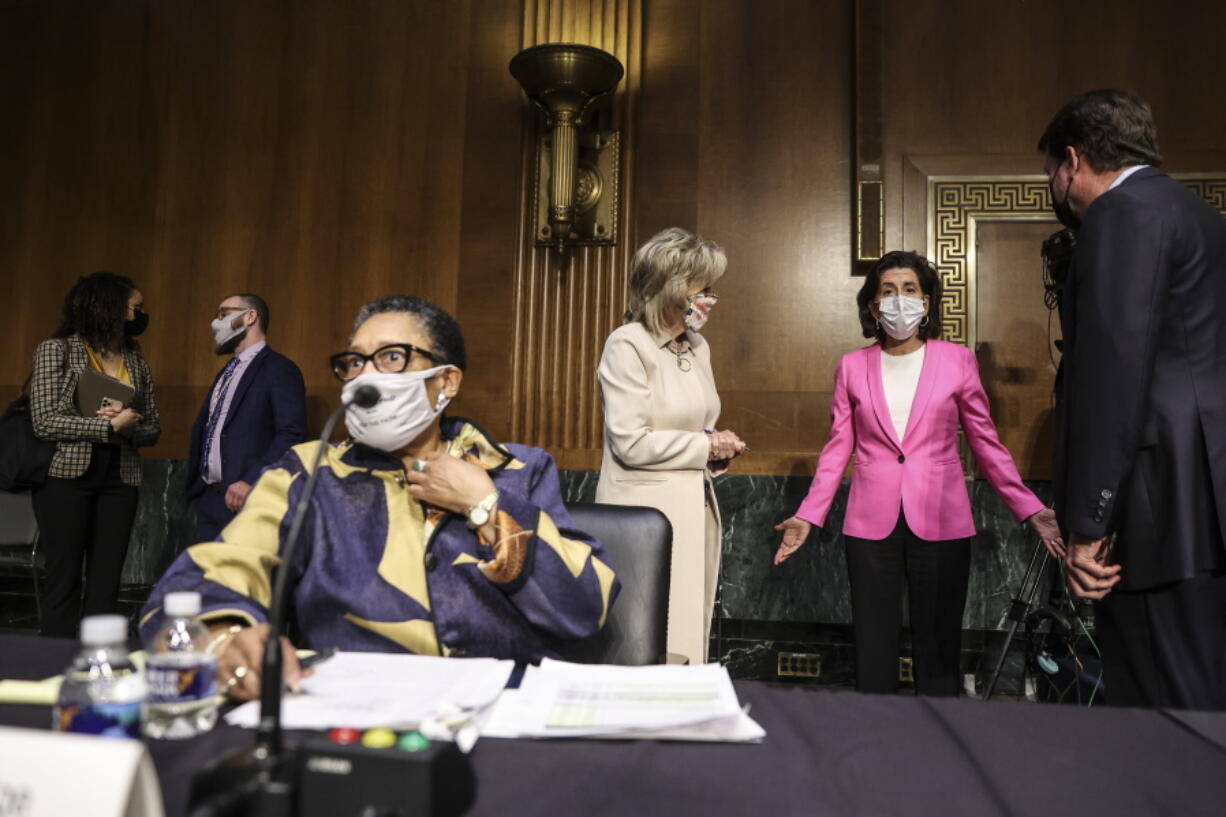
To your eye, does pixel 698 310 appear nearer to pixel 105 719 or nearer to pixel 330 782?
pixel 105 719

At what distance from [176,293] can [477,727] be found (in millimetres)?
4201

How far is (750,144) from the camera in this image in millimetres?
4090

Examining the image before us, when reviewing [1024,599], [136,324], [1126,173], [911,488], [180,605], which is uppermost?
[1126,173]

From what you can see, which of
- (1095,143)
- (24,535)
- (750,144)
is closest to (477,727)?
(1095,143)

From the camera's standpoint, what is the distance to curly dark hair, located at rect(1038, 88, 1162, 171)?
6.45 feet

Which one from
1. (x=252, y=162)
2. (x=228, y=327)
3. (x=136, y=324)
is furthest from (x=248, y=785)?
(x=252, y=162)

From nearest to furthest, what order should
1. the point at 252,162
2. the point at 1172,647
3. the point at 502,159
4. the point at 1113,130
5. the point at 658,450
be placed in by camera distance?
the point at 1172,647, the point at 1113,130, the point at 658,450, the point at 502,159, the point at 252,162

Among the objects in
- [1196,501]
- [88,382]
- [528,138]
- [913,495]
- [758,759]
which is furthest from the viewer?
[528,138]

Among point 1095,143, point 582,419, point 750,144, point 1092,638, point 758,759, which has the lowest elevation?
point 1092,638

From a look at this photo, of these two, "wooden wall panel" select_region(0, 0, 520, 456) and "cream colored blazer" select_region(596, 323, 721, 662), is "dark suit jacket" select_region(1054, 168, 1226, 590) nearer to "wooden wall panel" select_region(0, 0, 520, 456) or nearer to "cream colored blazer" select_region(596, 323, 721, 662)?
"cream colored blazer" select_region(596, 323, 721, 662)

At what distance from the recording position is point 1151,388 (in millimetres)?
1804

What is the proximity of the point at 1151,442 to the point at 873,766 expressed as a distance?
4.13 feet

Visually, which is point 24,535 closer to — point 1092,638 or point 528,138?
point 528,138

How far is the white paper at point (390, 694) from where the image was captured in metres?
0.92
